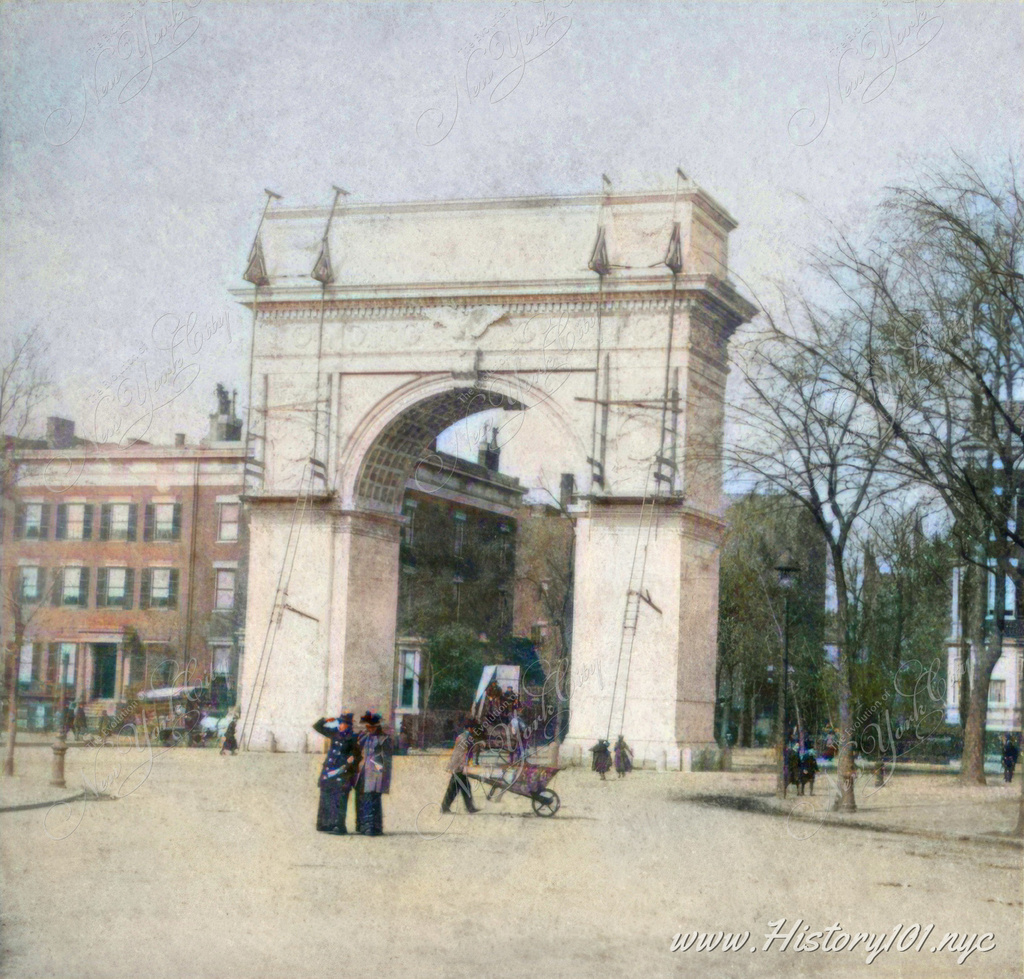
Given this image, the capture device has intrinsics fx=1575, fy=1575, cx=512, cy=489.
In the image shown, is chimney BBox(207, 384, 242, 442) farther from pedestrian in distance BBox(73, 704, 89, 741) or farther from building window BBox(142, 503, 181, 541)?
pedestrian in distance BBox(73, 704, 89, 741)

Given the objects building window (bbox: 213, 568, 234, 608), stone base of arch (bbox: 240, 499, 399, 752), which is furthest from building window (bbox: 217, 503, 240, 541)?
building window (bbox: 213, 568, 234, 608)

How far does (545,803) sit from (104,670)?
4469 mm

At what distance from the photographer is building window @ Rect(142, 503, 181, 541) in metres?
14.8

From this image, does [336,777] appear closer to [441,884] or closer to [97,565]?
[441,884]

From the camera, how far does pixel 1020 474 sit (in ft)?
56.4

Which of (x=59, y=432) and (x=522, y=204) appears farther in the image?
(x=522, y=204)

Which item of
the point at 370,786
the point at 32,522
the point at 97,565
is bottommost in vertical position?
the point at 370,786

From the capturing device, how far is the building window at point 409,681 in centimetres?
3406

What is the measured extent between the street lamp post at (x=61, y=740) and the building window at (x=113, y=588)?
681 mm

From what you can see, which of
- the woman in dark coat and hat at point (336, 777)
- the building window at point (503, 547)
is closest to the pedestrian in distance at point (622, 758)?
the woman in dark coat and hat at point (336, 777)

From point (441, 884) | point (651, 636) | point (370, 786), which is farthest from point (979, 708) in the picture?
point (441, 884)

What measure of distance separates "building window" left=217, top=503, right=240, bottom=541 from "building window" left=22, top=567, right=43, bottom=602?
5240 millimetres

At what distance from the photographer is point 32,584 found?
43.1 ft

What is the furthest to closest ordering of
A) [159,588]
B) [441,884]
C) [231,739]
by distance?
[231,739] → [159,588] → [441,884]
